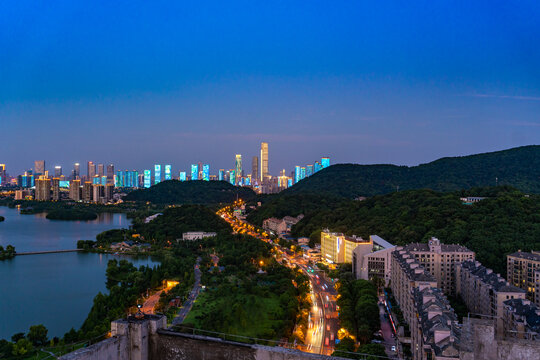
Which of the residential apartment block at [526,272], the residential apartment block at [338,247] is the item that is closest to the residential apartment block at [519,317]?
the residential apartment block at [526,272]

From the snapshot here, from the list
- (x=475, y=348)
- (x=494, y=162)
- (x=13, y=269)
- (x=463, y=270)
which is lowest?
(x=13, y=269)

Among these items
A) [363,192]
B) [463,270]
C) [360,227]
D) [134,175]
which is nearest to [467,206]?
[360,227]

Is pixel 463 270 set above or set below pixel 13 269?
above

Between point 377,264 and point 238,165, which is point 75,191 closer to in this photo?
point 238,165

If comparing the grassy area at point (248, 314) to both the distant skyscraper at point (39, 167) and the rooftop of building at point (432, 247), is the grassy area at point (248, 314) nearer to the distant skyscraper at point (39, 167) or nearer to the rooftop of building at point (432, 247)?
the rooftop of building at point (432, 247)

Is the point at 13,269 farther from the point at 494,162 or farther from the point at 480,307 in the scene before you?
the point at 494,162

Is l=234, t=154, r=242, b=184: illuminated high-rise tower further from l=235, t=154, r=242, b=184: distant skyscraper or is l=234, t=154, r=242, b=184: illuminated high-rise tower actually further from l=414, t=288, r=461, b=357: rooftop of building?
l=414, t=288, r=461, b=357: rooftop of building
